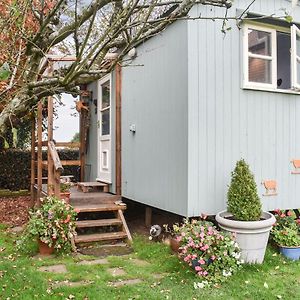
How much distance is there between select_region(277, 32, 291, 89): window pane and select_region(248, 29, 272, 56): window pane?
311 mm

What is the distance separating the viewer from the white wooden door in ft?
26.0

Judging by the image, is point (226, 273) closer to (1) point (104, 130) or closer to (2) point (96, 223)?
(2) point (96, 223)

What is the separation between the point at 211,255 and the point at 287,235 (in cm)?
161

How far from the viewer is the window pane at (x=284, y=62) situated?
6109 millimetres

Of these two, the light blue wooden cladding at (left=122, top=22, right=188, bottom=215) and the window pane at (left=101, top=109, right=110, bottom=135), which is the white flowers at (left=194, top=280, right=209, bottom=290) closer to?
the light blue wooden cladding at (left=122, top=22, right=188, bottom=215)

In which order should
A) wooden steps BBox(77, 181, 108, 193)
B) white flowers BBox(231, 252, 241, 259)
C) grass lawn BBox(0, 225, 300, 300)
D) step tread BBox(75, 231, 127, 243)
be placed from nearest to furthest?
grass lawn BBox(0, 225, 300, 300), white flowers BBox(231, 252, 241, 259), step tread BBox(75, 231, 127, 243), wooden steps BBox(77, 181, 108, 193)

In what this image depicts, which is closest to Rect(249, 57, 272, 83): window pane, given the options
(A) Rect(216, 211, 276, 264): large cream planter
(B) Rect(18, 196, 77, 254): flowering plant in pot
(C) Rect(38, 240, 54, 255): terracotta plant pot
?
(A) Rect(216, 211, 276, 264): large cream planter

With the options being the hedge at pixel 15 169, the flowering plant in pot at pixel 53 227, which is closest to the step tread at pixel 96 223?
the flowering plant in pot at pixel 53 227

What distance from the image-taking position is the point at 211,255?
14.3 feet

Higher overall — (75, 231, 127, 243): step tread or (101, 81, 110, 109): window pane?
(101, 81, 110, 109): window pane

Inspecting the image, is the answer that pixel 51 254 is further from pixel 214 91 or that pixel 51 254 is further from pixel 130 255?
pixel 214 91

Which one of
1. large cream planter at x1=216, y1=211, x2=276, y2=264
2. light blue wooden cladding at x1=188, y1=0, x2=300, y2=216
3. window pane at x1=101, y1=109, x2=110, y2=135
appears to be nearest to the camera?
large cream planter at x1=216, y1=211, x2=276, y2=264

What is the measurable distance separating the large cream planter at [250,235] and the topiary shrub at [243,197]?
0.16m

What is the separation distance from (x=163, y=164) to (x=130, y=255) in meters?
1.45
